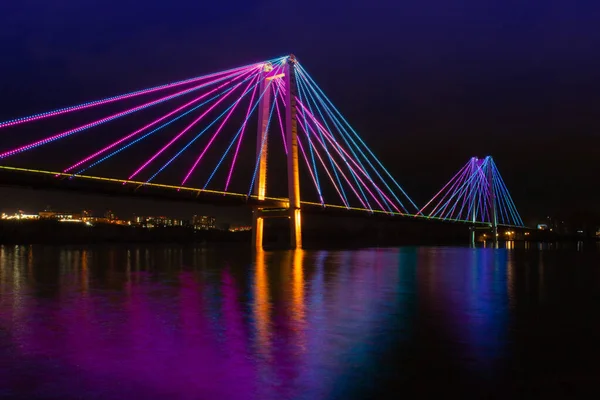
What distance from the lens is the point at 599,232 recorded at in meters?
141

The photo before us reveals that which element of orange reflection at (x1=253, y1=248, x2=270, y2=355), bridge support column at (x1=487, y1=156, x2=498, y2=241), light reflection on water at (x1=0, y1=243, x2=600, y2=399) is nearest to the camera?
light reflection on water at (x1=0, y1=243, x2=600, y2=399)

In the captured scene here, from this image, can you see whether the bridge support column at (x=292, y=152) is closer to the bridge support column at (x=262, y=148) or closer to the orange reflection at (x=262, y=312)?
the bridge support column at (x=262, y=148)

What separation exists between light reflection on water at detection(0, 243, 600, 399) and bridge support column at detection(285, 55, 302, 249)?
87.5 ft

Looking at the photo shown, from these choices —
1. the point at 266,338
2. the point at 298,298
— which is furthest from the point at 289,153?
the point at 266,338

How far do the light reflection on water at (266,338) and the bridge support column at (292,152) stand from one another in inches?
1050

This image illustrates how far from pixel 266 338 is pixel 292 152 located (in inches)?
1308

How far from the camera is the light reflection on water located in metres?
5.27

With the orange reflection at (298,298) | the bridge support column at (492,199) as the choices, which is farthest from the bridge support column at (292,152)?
the bridge support column at (492,199)

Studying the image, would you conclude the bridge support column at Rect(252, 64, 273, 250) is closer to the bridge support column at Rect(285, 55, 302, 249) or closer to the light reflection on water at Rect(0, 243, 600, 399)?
the bridge support column at Rect(285, 55, 302, 249)

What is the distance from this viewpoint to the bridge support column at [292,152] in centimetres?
4047

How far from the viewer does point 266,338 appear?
7336mm

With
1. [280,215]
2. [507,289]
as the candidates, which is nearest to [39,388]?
[507,289]

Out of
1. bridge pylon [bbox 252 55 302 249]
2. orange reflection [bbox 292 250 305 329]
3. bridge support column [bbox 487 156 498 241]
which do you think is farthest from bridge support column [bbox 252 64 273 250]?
bridge support column [bbox 487 156 498 241]

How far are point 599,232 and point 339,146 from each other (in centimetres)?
11255
